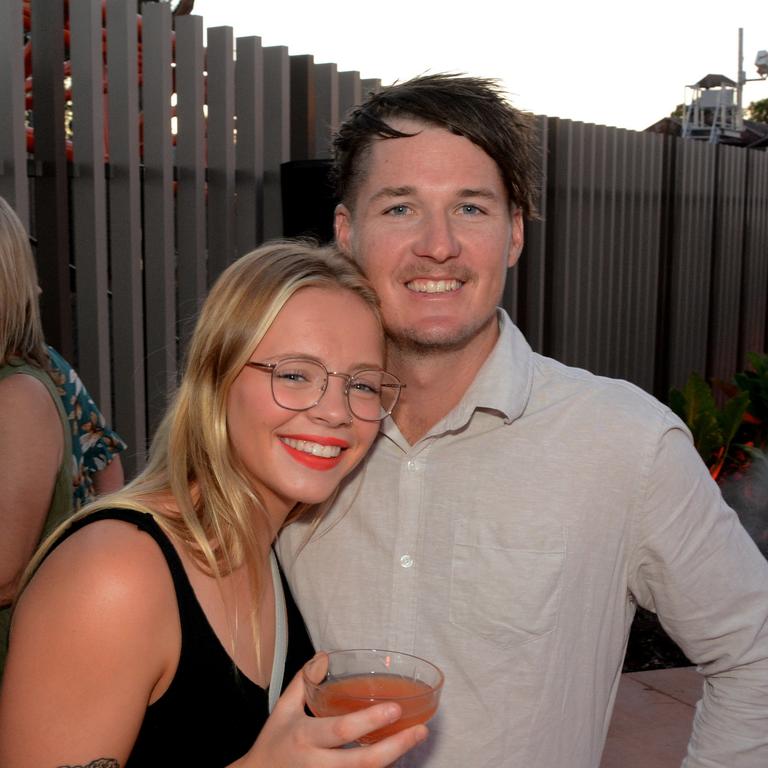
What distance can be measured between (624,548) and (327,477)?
66cm

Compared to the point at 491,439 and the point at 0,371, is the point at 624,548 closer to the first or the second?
the point at 491,439

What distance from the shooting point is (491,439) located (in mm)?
2246

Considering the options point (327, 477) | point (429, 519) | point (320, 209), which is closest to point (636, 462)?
point (429, 519)

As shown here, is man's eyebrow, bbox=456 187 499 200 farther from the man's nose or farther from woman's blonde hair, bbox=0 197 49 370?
woman's blonde hair, bbox=0 197 49 370

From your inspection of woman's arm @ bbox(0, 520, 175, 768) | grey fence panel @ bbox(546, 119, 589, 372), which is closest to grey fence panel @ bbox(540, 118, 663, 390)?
grey fence panel @ bbox(546, 119, 589, 372)

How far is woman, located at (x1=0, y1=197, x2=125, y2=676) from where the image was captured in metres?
2.68

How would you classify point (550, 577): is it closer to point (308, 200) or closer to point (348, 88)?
point (308, 200)

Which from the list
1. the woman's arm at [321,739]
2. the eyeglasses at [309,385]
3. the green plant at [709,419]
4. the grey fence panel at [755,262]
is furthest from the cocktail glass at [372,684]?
the grey fence panel at [755,262]

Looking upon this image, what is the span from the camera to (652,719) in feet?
14.9

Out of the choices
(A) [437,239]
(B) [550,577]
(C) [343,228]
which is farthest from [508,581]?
(C) [343,228]

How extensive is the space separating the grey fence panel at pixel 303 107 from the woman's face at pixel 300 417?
12.0 ft

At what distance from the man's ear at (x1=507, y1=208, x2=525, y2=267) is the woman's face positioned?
66 cm

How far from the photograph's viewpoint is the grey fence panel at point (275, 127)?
17.6 feet

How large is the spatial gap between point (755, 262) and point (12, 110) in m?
9.39
